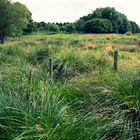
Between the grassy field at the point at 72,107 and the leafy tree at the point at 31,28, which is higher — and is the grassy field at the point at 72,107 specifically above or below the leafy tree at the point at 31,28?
above

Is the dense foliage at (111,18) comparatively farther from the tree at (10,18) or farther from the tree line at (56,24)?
the tree at (10,18)

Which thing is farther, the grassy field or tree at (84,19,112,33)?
tree at (84,19,112,33)

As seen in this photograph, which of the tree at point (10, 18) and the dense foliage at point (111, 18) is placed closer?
the tree at point (10, 18)

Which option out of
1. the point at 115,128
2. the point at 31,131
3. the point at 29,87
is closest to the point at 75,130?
the point at 31,131

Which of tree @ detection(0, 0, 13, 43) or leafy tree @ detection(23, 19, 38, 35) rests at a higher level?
tree @ detection(0, 0, 13, 43)

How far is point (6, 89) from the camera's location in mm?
5828

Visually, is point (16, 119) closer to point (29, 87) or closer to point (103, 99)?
point (29, 87)

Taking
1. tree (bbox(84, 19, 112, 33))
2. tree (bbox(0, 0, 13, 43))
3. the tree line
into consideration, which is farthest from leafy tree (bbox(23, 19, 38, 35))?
tree (bbox(0, 0, 13, 43))

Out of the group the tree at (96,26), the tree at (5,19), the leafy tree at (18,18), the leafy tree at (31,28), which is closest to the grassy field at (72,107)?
the tree at (5,19)

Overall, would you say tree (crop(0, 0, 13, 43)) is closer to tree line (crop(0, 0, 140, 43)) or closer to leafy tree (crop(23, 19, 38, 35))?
tree line (crop(0, 0, 140, 43))

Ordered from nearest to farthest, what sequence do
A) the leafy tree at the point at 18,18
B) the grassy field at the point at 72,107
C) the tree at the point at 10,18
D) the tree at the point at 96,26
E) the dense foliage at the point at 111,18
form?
the grassy field at the point at 72,107, the tree at the point at 10,18, the leafy tree at the point at 18,18, the tree at the point at 96,26, the dense foliage at the point at 111,18

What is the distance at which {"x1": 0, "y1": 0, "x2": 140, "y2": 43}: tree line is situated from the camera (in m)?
56.8

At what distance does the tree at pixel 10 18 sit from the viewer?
56.2m

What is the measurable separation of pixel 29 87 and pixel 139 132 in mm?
1460
